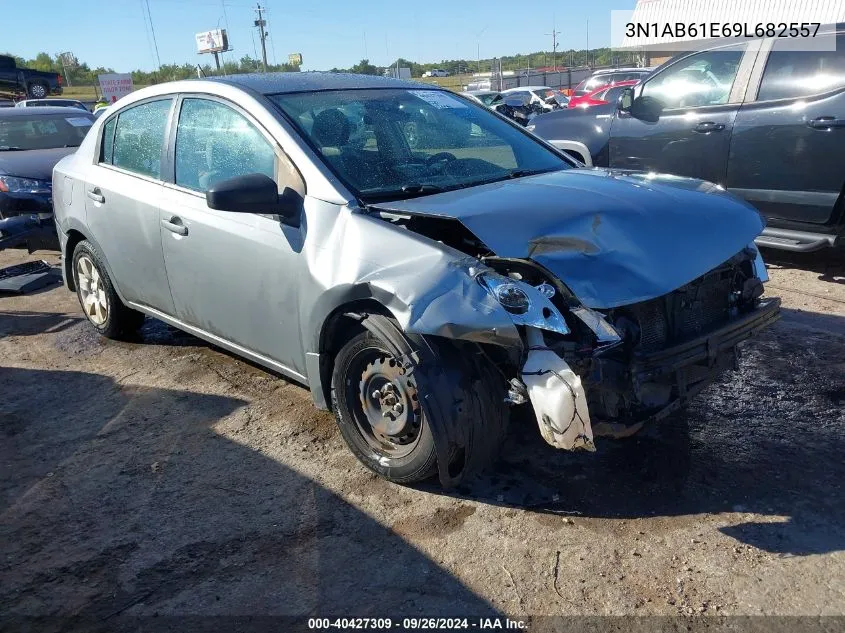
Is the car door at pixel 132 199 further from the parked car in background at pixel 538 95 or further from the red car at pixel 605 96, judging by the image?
the parked car in background at pixel 538 95

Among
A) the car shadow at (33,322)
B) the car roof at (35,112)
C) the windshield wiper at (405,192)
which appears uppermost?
the car roof at (35,112)

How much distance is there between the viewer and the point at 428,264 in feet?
9.59

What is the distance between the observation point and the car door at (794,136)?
545cm

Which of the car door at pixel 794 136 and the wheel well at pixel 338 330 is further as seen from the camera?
the car door at pixel 794 136

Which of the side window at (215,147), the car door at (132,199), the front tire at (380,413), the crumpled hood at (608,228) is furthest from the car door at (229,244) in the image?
the crumpled hood at (608,228)

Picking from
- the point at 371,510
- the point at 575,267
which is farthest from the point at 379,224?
the point at 371,510

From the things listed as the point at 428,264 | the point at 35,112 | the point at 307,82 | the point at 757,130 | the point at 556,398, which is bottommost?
the point at 556,398

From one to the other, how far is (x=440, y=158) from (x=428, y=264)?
116 centimetres

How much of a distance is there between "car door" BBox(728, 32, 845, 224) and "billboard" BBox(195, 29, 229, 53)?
4535 cm

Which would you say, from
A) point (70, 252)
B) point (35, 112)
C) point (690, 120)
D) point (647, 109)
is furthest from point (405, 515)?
point (35, 112)

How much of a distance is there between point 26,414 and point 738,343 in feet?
12.9

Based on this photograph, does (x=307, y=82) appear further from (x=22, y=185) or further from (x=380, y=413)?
(x=22, y=185)

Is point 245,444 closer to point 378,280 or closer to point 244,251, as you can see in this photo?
point 244,251

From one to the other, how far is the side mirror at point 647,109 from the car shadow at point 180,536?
4.64 meters
